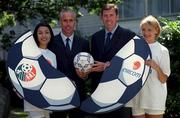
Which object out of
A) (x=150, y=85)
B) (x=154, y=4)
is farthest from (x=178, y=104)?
(x=154, y=4)

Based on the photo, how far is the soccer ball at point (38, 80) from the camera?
21.4 feet

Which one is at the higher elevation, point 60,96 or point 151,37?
point 151,37

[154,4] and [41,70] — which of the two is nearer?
[41,70]

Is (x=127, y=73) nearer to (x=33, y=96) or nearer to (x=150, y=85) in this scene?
(x=150, y=85)

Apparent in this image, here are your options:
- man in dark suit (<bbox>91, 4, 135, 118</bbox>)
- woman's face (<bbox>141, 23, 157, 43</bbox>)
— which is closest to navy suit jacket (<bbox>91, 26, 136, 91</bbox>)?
man in dark suit (<bbox>91, 4, 135, 118</bbox>)

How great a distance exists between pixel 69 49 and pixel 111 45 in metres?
0.59

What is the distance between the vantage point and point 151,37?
6.60m

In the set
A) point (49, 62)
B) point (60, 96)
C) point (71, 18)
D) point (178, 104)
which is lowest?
point (178, 104)

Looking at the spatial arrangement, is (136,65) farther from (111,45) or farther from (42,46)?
(42,46)

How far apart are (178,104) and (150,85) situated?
2928 mm

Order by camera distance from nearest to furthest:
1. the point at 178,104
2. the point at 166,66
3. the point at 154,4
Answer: the point at 166,66, the point at 178,104, the point at 154,4

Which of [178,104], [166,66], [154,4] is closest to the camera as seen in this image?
[166,66]

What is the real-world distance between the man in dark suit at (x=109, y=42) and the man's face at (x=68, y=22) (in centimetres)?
39

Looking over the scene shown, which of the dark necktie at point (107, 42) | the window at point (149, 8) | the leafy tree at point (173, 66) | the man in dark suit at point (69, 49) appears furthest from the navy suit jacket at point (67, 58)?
the window at point (149, 8)
